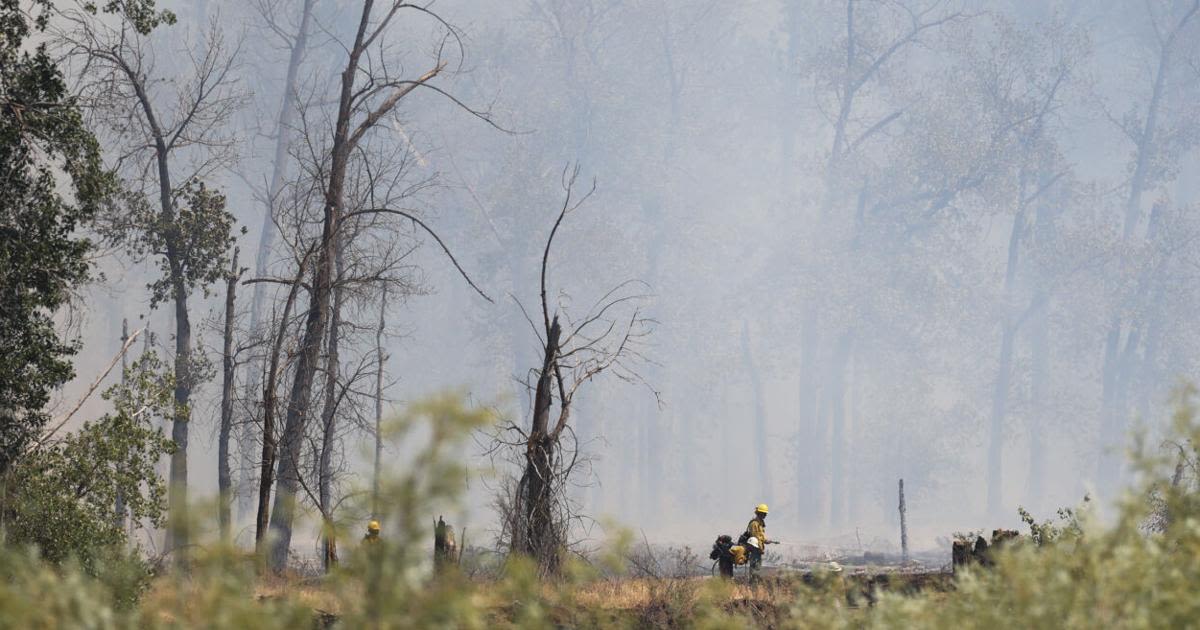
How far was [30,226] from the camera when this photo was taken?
13.0m

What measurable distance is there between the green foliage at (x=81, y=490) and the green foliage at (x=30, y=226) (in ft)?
2.35

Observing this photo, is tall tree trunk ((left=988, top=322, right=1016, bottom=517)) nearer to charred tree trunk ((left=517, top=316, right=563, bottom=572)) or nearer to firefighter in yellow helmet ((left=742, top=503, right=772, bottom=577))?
firefighter in yellow helmet ((left=742, top=503, right=772, bottom=577))

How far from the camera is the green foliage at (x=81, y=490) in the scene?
12.0m

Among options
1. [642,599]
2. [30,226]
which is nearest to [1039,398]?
[642,599]

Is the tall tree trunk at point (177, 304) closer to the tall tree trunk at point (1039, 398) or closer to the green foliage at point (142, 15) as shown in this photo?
the green foliage at point (142, 15)

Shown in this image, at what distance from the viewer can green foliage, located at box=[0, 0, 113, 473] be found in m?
12.8

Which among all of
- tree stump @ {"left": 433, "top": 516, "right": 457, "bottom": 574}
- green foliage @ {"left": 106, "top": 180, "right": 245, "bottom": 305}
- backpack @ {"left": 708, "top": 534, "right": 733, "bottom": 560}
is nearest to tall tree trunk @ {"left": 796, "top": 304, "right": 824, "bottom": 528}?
green foliage @ {"left": 106, "top": 180, "right": 245, "bottom": 305}

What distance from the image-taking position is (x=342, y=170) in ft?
58.2

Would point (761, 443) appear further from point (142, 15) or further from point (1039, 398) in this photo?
point (142, 15)

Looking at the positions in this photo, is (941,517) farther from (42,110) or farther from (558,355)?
(42,110)

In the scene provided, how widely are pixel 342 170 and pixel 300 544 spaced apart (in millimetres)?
36392

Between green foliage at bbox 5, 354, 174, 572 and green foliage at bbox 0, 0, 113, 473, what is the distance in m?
0.72

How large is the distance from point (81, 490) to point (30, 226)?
286cm

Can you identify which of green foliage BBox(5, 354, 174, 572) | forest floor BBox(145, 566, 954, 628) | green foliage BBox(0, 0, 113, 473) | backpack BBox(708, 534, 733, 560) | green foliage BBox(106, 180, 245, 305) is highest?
green foliage BBox(106, 180, 245, 305)
